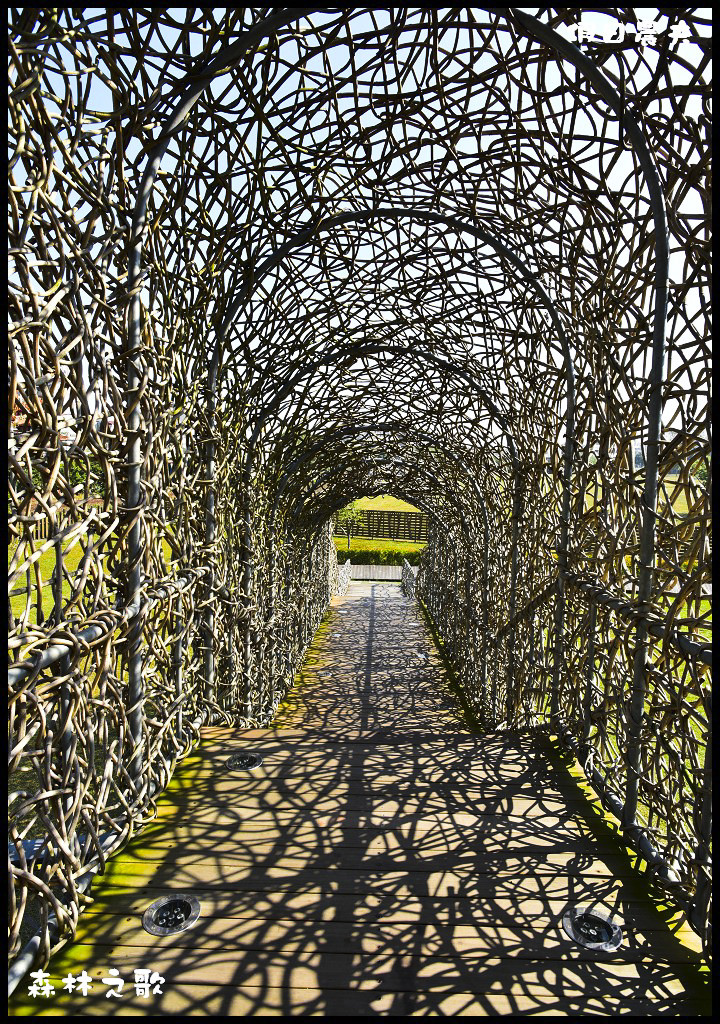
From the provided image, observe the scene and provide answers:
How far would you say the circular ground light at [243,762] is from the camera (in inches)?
146

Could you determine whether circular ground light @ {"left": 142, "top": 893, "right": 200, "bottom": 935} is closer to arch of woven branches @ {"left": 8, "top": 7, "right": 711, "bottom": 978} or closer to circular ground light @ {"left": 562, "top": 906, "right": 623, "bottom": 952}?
arch of woven branches @ {"left": 8, "top": 7, "right": 711, "bottom": 978}

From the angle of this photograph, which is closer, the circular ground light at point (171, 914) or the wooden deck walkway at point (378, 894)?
the wooden deck walkway at point (378, 894)

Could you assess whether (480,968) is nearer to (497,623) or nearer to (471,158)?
(471,158)

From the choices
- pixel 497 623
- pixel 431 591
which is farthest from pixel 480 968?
pixel 431 591

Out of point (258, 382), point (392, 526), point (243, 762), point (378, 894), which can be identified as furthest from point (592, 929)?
point (392, 526)

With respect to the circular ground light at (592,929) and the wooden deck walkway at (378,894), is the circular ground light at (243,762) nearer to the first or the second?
the wooden deck walkway at (378,894)

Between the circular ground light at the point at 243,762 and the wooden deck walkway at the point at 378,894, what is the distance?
0.06m

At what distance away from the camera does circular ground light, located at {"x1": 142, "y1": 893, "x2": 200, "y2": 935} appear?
2363 mm

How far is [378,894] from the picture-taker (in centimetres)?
258

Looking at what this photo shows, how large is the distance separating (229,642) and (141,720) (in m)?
2.08

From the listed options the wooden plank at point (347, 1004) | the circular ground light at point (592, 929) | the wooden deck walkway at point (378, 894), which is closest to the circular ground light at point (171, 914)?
the wooden deck walkway at point (378, 894)

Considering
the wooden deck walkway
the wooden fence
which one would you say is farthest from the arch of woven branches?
the wooden fence

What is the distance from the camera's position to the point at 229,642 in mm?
5074

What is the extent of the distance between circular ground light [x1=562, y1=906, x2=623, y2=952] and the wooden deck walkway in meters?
0.04
